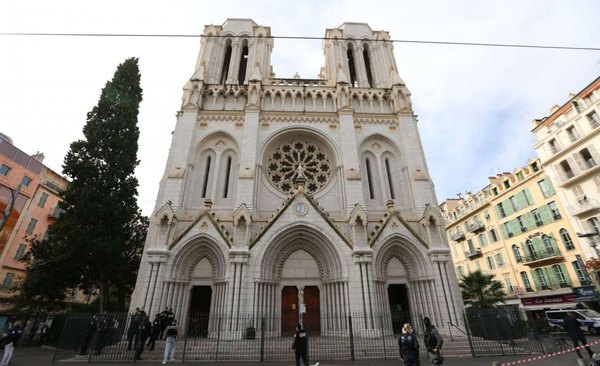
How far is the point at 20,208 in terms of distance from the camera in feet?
78.7

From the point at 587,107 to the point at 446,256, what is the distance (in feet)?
66.9

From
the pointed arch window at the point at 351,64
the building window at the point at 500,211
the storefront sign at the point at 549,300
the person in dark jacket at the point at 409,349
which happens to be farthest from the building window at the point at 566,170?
the person in dark jacket at the point at 409,349

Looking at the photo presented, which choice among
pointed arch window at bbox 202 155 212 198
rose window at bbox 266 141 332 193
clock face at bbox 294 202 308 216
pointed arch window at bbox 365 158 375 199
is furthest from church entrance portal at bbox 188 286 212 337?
pointed arch window at bbox 365 158 375 199

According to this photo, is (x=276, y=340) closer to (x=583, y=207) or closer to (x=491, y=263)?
(x=583, y=207)

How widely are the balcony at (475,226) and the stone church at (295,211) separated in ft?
65.9

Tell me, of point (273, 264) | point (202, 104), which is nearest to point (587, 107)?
point (273, 264)

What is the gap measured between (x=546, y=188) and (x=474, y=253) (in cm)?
1093

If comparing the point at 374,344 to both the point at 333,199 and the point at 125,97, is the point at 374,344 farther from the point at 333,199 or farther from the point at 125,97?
the point at 125,97

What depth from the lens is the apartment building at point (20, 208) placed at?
2345 cm

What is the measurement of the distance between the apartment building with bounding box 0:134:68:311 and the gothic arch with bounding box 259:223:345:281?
21826 millimetres

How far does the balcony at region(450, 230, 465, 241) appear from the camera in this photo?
35416 millimetres

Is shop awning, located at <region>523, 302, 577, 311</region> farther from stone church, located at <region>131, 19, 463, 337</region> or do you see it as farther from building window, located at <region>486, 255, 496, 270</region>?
stone church, located at <region>131, 19, 463, 337</region>

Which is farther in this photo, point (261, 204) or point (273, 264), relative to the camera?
point (261, 204)

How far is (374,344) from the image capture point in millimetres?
11469
